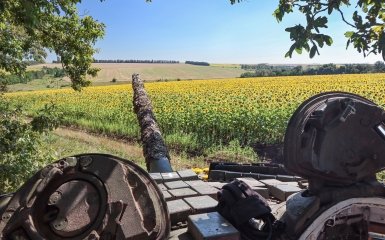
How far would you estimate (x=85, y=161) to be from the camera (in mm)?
2715

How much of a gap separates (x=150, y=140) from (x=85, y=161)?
382 centimetres

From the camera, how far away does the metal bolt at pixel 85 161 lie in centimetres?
270

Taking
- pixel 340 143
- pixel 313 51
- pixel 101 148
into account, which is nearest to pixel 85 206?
pixel 340 143

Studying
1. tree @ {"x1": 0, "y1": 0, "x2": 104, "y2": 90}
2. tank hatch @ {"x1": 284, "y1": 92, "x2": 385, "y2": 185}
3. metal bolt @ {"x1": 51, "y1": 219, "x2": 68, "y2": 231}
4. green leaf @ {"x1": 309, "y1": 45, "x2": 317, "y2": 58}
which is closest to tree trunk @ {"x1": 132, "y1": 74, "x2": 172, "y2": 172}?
tree @ {"x1": 0, "y1": 0, "x2": 104, "y2": 90}

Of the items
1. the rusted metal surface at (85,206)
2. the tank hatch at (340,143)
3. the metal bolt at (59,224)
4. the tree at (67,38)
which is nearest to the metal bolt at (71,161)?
the rusted metal surface at (85,206)

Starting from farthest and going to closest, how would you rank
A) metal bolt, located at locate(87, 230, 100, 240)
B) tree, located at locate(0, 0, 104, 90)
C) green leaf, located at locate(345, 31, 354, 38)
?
tree, located at locate(0, 0, 104, 90) → green leaf, located at locate(345, 31, 354, 38) → metal bolt, located at locate(87, 230, 100, 240)

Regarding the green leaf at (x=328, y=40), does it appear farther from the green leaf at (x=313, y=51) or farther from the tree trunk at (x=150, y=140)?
the tree trunk at (x=150, y=140)

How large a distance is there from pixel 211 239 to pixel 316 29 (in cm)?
220

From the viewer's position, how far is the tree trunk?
573cm

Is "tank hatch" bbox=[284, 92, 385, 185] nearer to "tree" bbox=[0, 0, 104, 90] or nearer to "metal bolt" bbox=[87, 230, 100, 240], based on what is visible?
"metal bolt" bbox=[87, 230, 100, 240]

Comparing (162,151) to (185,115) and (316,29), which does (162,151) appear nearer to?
(316,29)

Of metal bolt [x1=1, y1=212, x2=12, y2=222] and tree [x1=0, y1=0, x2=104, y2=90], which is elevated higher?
tree [x1=0, y1=0, x2=104, y2=90]

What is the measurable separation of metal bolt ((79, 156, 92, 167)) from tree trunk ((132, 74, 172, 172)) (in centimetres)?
278

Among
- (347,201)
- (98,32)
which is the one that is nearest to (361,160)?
(347,201)
